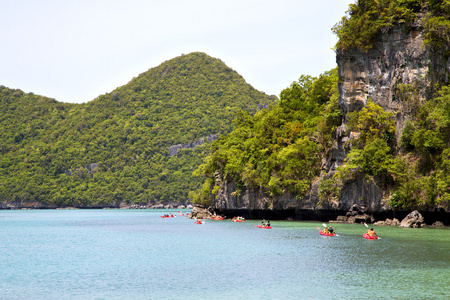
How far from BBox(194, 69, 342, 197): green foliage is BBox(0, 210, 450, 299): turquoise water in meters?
24.7

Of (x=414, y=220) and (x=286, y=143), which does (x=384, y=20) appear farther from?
(x=286, y=143)

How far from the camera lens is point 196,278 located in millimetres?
27688

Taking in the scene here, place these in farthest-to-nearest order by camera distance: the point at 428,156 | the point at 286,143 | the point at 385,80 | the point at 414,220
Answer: the point at 286,143, the point at 385,80, the point at 428,156, the point at 414,220

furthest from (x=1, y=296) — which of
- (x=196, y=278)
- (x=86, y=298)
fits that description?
(x=196, y=278)

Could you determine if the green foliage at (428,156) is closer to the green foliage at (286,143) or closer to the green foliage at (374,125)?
the green foliage at (374,125)

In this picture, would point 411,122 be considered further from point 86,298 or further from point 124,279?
point 86,298

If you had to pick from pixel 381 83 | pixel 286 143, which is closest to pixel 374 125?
pixel 381 83

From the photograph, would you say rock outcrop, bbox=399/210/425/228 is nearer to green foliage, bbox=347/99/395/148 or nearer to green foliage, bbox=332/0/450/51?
green foliage, bbox=347/99/395/148

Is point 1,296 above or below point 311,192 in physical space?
below

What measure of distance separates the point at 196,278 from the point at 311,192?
145ft

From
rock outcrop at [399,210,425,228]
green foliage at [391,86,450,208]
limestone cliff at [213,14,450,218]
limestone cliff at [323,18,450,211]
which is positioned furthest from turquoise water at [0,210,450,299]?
limestone cliff at [213,14,450,218]

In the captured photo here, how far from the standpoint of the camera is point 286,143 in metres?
78.9

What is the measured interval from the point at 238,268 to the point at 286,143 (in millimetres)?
49778

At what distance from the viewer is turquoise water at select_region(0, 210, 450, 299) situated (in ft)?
78.4
